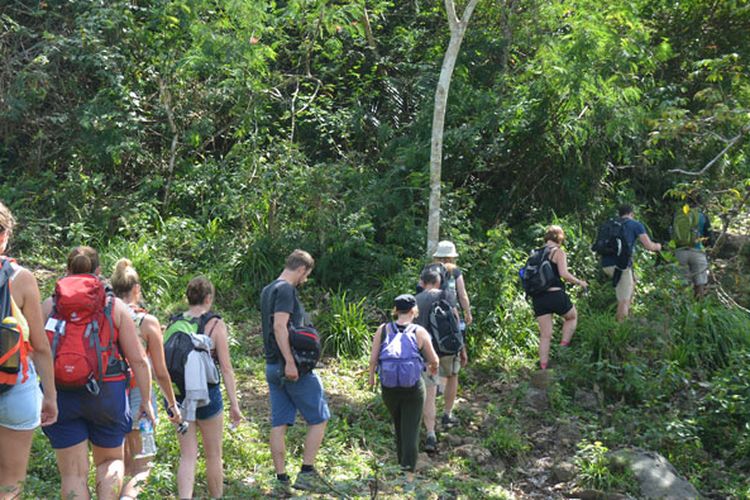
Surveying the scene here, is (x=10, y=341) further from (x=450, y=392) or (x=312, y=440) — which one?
(x=450, y=392)

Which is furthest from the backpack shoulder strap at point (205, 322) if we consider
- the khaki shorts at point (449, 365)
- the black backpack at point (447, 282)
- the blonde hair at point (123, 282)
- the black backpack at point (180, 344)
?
the khaki shorts at point (449, 365)

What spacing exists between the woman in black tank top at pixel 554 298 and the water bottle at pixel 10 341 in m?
6.72

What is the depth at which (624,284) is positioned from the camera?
447 inches

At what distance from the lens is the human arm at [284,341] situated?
6500 millimetres

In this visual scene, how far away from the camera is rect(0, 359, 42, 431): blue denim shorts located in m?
4.48

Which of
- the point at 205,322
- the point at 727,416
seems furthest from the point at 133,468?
the point at 727,416

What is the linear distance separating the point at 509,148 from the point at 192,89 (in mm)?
4870

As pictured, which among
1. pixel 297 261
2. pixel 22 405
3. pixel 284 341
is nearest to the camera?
pixel 22 405

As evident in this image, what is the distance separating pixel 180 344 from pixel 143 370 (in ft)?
2.21

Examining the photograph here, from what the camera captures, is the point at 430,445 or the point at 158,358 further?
the point at 430,445

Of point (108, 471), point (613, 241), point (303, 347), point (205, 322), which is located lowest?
point (108, 471)

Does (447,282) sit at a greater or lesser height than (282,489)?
greater

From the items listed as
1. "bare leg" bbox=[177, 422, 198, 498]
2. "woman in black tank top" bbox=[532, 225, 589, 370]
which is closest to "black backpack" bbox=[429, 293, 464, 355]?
"woman in black tank top" bbox=[532, 225, 589, 370]

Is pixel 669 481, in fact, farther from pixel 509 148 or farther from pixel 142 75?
pixel 142 75
